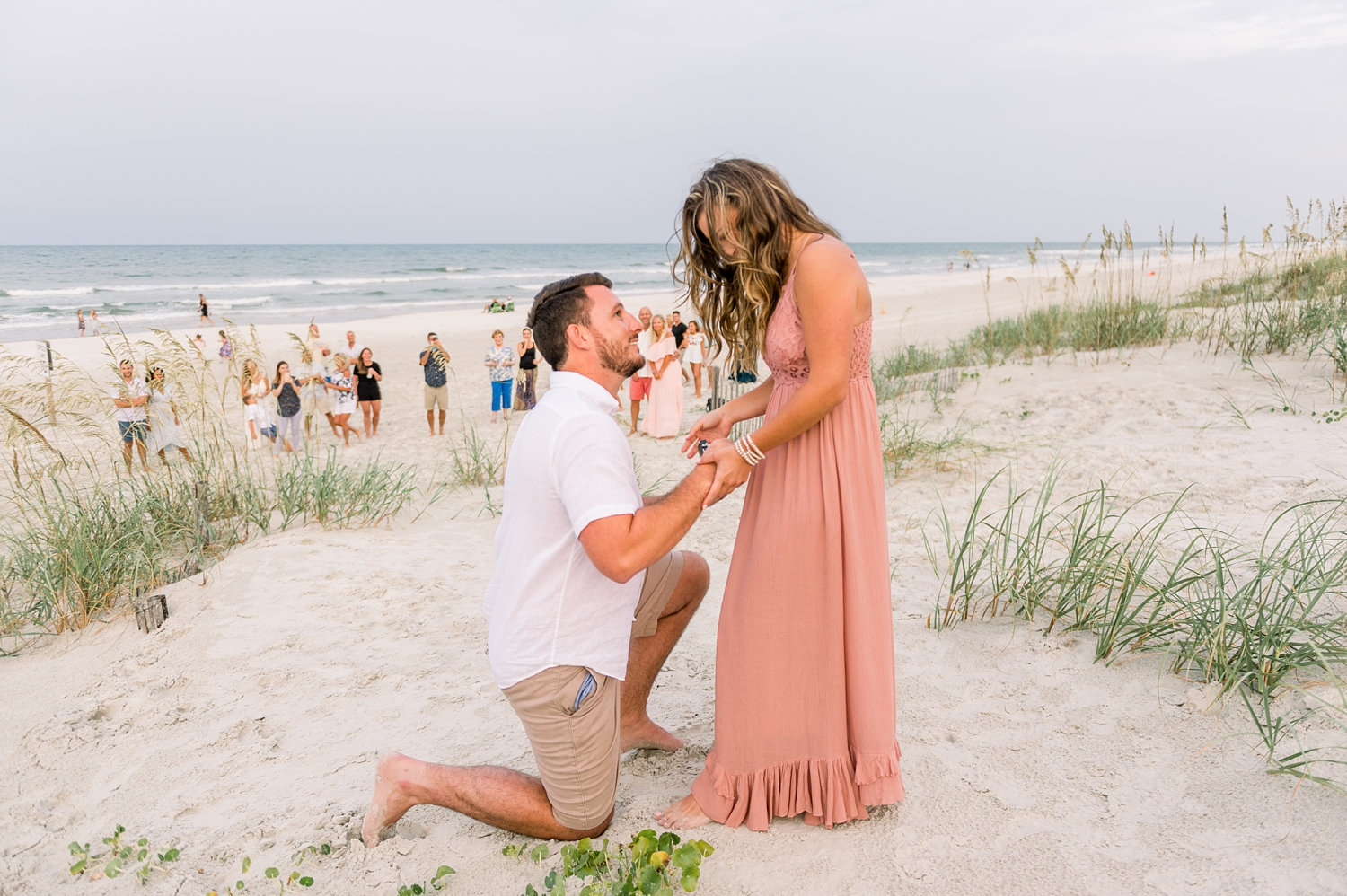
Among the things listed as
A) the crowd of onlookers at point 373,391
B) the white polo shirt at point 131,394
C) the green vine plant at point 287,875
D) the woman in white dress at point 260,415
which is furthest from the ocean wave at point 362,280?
the green vine plant at point 287,875

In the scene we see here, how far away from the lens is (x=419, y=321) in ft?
87.7

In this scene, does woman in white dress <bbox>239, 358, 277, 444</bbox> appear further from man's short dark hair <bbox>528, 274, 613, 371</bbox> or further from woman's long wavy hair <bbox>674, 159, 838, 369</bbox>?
woman's long wavy hair <bbox>674, 159, 838, 369</bbox>

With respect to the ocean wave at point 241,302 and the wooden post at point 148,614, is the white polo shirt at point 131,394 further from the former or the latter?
the ocean wave at point 241,302

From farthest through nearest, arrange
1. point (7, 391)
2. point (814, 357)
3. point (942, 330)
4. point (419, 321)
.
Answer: point (419, 321)
point (942, 330)
point (7, 391)
point (814, 357)

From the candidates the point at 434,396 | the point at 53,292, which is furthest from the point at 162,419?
the point at 53,292

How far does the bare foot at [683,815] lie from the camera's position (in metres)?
2.61

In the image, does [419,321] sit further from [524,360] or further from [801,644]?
[801,644]

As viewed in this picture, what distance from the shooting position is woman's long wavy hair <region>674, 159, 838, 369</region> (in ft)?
7.82

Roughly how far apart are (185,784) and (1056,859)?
10.1ft

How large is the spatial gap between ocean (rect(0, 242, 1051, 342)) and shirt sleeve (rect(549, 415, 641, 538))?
16.9 metres

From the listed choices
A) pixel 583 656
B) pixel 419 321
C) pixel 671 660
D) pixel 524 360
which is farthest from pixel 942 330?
pixel 583 656

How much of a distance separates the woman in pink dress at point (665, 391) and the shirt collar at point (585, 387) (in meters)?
7.50

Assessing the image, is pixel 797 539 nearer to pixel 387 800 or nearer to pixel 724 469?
pixel 724 469

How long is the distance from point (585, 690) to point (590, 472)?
Result: 71cm
